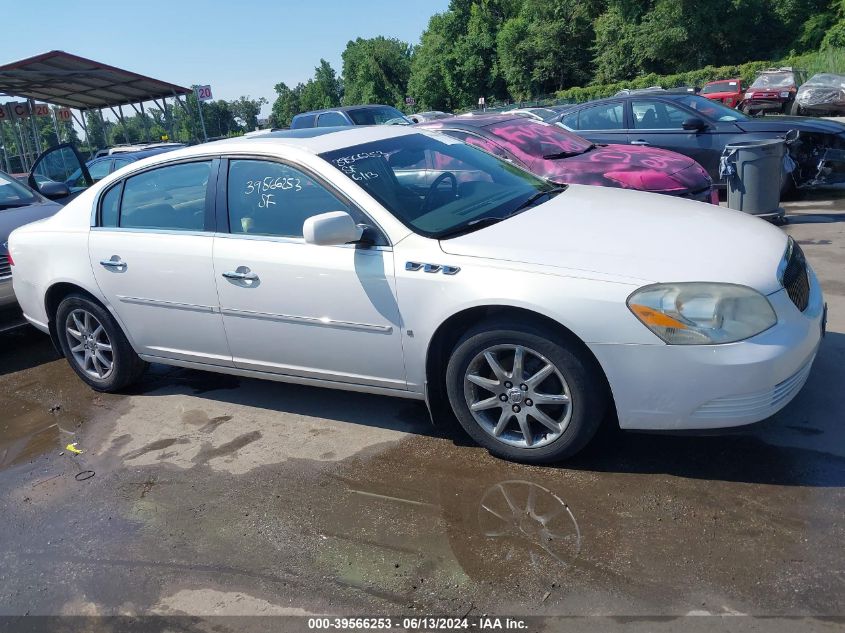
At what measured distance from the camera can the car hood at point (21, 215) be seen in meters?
6.39

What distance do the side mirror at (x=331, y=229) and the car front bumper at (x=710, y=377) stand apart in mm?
1322

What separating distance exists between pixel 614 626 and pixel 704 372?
1.12 m

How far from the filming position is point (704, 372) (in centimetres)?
296

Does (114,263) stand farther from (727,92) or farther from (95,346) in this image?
(727,92)

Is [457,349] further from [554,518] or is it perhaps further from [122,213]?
[122,213]

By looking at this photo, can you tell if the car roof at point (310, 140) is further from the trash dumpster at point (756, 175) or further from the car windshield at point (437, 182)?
the trash dumpster at point (756, 175)

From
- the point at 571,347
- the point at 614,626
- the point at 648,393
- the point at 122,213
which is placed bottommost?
the point at 614,626

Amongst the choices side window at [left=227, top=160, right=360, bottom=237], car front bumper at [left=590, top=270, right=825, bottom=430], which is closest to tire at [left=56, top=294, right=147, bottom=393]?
side window at [left=227, top=160, right=360, bottom=237]

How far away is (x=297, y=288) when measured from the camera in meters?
3.79

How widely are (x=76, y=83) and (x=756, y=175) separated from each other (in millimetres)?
19101

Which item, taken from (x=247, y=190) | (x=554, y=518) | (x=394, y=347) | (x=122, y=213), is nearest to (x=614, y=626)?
(x=554, y=518)

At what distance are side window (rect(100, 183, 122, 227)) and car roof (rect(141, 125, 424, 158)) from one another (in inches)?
20.2

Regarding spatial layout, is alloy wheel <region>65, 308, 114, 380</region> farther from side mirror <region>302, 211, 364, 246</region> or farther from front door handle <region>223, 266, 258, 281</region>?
side mirror <region>302, 211, 364, 246</region>

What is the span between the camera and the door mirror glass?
26.7 feet
